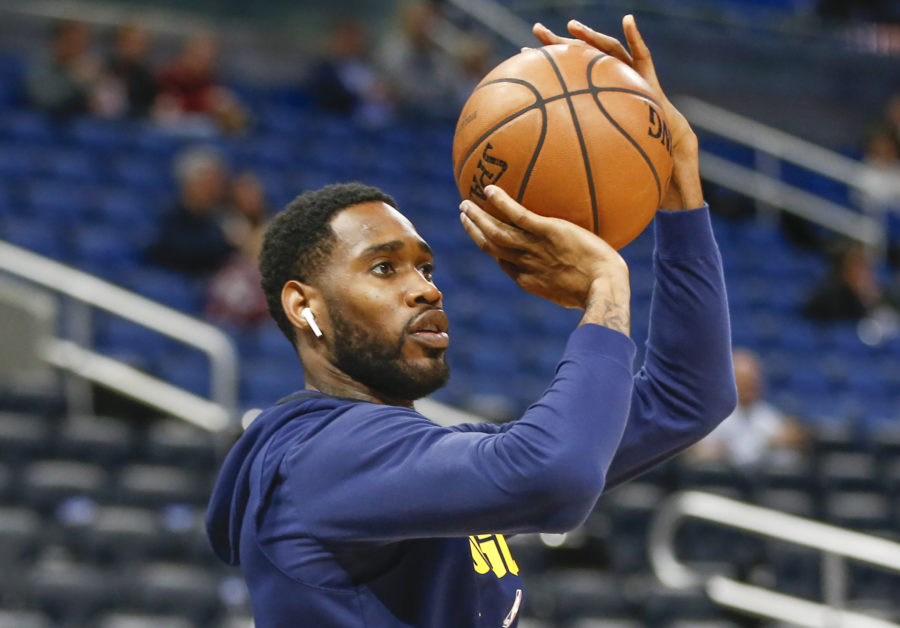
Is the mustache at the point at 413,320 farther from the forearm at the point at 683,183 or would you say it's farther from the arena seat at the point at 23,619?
the arena seat at the point at 23,619

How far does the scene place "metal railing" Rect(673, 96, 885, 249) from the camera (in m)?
10.1

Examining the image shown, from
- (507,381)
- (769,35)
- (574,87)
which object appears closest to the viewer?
(574,87)

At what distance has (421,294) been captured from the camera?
1.89 meters

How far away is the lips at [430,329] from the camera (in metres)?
1.88

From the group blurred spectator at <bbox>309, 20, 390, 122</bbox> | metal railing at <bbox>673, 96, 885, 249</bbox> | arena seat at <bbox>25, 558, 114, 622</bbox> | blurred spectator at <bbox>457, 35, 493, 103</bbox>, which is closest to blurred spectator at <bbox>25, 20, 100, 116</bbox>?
blurred spectator at <bbox>309, 20, 390, 122</bbox>

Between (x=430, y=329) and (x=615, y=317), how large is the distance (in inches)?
12.1

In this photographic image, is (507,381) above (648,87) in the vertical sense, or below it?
below

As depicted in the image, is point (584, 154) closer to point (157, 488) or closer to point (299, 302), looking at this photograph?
point (299, 302)

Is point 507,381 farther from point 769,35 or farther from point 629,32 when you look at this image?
point 769,35

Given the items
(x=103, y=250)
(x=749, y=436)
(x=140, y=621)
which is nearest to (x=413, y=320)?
(x=140, y=621)

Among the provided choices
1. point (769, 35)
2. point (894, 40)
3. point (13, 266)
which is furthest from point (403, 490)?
point (894, 40)

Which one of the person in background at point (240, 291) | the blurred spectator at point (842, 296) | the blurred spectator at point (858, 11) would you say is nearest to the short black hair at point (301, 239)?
the person in background at point (240, 291)

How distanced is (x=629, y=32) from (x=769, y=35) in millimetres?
10220

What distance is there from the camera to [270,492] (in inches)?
71.1
